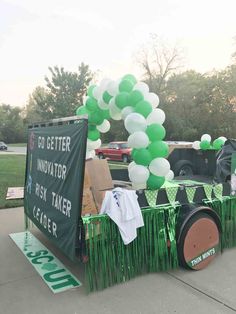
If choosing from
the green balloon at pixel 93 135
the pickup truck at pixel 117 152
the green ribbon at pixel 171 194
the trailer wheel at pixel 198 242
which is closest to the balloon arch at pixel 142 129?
the green ribbon at pixel 171 194

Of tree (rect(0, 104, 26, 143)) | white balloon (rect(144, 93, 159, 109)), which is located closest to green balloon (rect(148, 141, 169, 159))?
white balloon (rect(144, 93, 159, 109))

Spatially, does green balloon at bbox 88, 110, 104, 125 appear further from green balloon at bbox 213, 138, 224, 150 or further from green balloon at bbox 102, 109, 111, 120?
green balloon at bbox 213, 138, 224, 150

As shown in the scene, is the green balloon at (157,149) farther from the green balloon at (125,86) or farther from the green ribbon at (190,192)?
the green balloon at (125,86)

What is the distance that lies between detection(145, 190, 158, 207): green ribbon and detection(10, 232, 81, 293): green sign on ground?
1.13 metres

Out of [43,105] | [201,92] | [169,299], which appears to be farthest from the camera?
[43,105]

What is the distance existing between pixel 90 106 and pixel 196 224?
2.04 m

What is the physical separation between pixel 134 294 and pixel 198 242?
101 centimetres

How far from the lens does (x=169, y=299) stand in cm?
304

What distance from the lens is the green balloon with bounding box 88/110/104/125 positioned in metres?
4.43

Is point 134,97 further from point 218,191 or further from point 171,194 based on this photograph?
point 218,191

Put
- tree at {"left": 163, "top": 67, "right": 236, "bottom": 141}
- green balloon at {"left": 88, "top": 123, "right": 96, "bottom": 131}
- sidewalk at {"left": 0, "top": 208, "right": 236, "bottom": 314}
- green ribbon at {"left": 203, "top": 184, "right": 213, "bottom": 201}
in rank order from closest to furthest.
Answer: sidewalk at {"left": 0, "top": 208, "right": 236, "bottom": 314} < green ribbon at {"left": 203, "top": 184, "right": 213, "bottom": 201} < green balloon at {"left": 88, "top": 123, "right": 96, "bottom": 131} < tree at {"left": 163, "top": 67, "right": 236, "bottom": 141}

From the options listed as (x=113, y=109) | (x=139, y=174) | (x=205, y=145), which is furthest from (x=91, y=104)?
(x=205, y=145)

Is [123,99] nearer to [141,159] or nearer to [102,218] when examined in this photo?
[141,159]

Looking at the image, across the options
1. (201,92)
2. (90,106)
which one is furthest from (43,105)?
(90,106)
